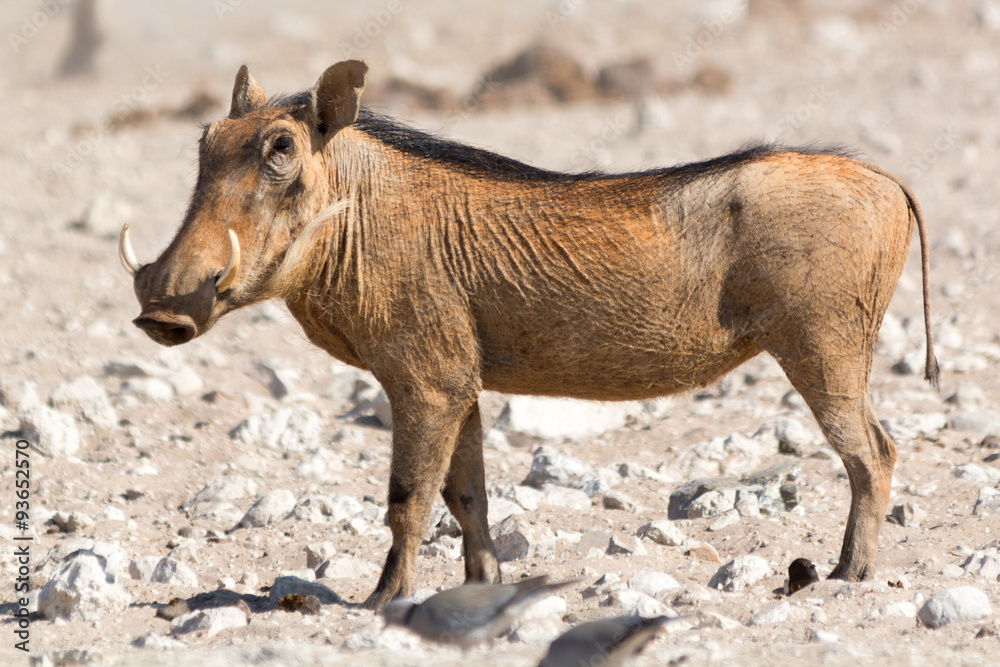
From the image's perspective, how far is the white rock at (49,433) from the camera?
6.87m

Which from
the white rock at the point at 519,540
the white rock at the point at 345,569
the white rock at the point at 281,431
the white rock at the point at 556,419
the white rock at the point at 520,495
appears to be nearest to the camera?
the white rock at the point at 345,569

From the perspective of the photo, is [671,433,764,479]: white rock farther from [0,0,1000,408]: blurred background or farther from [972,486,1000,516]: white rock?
[0,0,1000,408]: blurred background

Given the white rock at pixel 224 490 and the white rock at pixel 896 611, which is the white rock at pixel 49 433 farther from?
the white rock at pixel 896 611

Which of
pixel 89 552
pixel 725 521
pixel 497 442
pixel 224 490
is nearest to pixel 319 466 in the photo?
pixel 224 490

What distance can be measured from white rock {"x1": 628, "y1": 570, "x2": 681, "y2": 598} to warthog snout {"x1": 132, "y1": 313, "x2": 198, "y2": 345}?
6.47ft

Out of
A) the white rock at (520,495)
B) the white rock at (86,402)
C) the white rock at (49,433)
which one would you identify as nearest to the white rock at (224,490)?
the white rock at (49,433)

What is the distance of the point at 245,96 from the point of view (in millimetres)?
5199

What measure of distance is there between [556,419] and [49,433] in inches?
121

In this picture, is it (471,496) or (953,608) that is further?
(471,496)

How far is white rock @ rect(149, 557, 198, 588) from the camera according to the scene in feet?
16.7

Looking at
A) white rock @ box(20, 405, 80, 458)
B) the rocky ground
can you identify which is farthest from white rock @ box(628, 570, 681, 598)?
white rock @ box(20, 405, 80, 458)

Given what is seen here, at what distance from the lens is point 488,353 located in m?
4.89

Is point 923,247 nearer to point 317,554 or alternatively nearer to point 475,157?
point 475,157

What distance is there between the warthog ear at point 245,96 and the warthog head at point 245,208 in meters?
0.16
